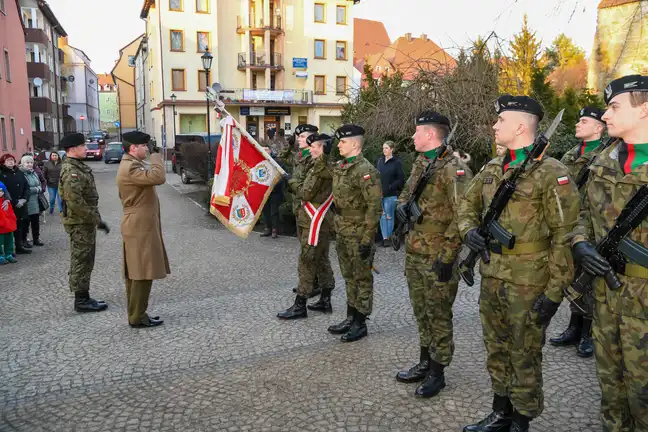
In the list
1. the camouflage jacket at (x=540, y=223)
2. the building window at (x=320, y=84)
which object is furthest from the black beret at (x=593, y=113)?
the building window at (x=320, y=84)

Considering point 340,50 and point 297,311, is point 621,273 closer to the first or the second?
point 297,311

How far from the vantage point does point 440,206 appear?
4.14 meters

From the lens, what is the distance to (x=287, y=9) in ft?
141

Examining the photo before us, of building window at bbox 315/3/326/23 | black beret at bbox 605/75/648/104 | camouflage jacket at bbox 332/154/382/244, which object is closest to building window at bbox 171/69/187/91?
building window at bbox 315/3/326/23

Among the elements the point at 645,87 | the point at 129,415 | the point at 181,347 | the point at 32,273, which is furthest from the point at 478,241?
the point at 32,273

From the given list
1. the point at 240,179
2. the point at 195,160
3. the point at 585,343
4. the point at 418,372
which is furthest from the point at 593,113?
the point at 195,160

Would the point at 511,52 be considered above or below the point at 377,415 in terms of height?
above

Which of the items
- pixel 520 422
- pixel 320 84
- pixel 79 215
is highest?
pixel 320 84

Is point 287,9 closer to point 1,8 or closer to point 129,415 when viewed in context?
point 1,8

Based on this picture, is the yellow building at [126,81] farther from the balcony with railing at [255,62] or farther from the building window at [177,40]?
the balcony with railing at [255,62]

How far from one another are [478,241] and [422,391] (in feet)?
4.70

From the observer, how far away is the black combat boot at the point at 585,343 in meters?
4.79

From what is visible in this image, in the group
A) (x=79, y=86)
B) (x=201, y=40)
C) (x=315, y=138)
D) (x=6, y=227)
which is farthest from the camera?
(x=79, y=86)

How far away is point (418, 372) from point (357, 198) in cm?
174
